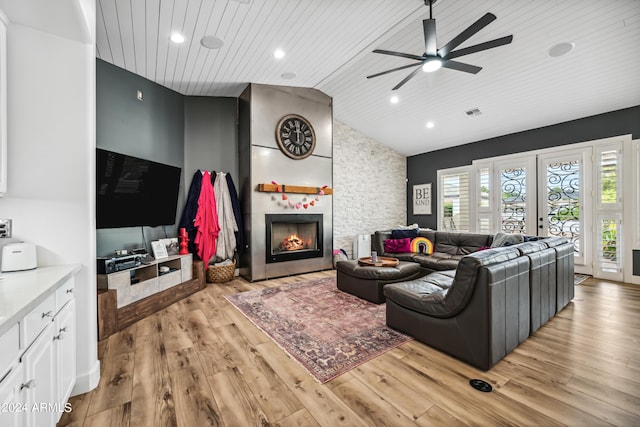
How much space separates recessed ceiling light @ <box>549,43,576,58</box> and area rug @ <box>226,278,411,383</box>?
12.7ft

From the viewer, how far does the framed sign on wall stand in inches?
282

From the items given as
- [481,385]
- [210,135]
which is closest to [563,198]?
[481,385]

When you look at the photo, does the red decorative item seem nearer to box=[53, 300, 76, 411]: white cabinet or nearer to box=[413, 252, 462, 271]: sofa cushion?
box=[53, 300, 76, 411]: white cabinet

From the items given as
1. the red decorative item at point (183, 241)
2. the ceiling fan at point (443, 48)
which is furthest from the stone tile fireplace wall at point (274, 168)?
the ceiling fan at point (443, 48)

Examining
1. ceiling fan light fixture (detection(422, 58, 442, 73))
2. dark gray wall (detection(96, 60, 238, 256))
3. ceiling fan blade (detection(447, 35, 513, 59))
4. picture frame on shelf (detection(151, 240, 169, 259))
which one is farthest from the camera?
picture frame on shelf (detection(151, 240, 169, 259))

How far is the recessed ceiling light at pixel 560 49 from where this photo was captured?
134 inches

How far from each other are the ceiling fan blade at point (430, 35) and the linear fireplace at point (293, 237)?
10.5ft

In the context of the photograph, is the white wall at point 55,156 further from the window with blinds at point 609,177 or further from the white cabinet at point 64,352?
the window with blinds at point 609,177

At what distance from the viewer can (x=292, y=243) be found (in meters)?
5.16

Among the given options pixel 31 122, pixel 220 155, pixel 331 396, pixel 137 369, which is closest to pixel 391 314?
pixel 331 396

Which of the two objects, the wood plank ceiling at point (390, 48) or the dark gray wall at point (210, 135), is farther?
the dark gray wall at point (210, 135)

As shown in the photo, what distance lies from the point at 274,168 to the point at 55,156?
3200 millimetres

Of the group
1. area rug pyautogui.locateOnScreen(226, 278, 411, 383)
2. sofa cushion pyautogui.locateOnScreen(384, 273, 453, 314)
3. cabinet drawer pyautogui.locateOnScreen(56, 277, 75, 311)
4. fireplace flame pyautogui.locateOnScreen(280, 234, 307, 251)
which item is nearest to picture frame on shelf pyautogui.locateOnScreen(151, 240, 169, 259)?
area rug pyautogui.locateOnScreen(226, 278, 411, 383)

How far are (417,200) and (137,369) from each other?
685 centimetres
